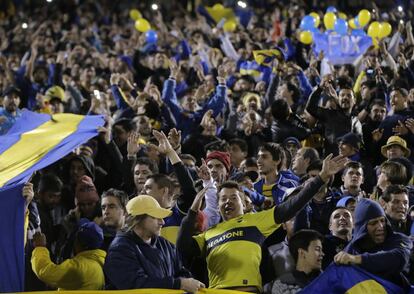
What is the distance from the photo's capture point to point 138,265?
6.97 m

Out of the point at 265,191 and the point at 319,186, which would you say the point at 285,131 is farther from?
the point at 319,186

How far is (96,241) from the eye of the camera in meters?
7.77

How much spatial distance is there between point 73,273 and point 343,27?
9.82 meters

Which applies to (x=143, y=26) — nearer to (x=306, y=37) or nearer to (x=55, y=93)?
(x=306, y=37)

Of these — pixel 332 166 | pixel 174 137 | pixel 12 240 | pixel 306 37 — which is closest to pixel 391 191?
pixel 332 166

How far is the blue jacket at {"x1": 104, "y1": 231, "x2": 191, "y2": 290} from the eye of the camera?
6.91 meters

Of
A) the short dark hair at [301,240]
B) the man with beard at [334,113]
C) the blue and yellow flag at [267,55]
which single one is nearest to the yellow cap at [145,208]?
the short dark hair at [301,240]

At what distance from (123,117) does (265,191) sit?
142 inches

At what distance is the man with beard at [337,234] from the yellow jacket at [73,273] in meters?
1.69

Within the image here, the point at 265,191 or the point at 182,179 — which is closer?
the point at 182,179

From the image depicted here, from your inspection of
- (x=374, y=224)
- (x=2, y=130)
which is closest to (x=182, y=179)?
(x=374, y=224)

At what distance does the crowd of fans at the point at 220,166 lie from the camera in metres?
7.31

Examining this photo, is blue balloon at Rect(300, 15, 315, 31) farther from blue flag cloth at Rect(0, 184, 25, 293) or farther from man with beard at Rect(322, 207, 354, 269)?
blue flag cloth at Rect(0, 184, 25, 293)

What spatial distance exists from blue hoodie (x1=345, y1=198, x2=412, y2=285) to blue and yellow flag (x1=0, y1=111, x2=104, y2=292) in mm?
2510
